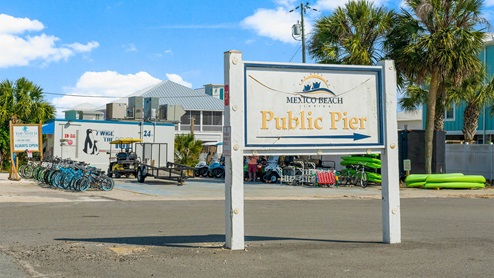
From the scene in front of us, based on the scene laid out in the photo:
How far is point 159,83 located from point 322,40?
36.4 metres

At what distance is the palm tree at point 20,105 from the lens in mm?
38750

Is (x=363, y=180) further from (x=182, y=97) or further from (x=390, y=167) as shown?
(x=182, y=97)

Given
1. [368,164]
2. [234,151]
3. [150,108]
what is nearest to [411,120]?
[150,108]

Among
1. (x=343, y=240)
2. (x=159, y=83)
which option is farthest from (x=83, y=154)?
(x=159, y=83)

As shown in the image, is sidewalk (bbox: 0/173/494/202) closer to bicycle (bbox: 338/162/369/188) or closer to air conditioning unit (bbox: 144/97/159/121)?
bicycle (bbox: 338/162/369/188)

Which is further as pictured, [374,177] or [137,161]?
[137,161]

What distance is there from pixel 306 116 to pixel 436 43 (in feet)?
59.2

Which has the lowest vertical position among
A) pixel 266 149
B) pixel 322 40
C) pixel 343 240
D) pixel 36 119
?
pixel 343 240

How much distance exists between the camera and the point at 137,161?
33125mm

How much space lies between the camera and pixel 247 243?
1074 centimetres

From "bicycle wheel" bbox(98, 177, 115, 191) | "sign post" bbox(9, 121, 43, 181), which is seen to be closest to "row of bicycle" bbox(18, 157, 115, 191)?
"bicycle wheel" bbox(98, 177, 115, 191)

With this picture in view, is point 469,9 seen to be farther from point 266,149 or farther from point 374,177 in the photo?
point 266,149

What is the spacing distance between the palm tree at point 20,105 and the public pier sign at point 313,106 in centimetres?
3096

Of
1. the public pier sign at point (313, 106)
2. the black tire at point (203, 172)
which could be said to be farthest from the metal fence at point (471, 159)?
the public pier sign at point (313, 106)
